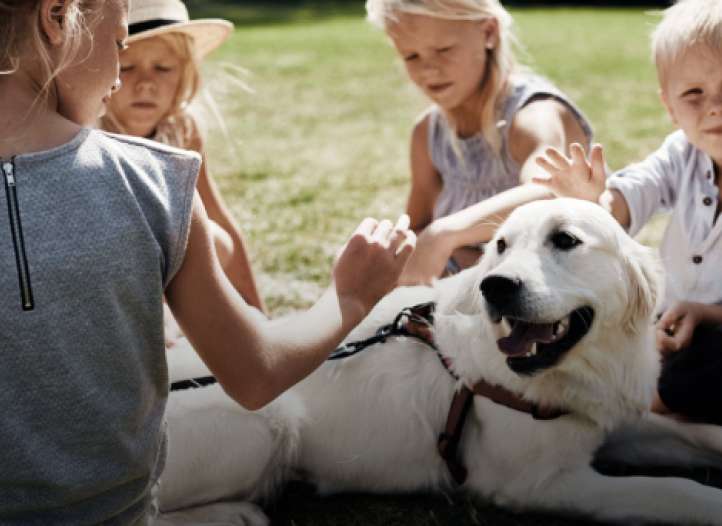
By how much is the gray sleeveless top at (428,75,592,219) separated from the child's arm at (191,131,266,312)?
0.97 metres

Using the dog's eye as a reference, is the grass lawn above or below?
below

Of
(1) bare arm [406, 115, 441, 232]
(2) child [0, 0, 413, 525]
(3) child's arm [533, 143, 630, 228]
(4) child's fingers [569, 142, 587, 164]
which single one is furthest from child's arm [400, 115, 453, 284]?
(2) child [0, 0, 413, 525]

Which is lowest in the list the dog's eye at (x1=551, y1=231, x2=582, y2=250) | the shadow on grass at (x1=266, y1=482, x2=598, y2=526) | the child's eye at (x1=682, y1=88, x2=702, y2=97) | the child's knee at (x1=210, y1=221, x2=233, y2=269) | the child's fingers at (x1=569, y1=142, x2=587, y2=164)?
the shadow on grass at (x1=266, y1=482, x2=598, y2=526)

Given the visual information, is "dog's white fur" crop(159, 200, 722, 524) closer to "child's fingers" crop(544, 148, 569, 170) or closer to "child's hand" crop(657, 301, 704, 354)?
"child's hand" crop(657, 301, 704, 354)

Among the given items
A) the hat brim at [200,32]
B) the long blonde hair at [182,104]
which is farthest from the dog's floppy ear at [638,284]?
the long blonde hair at [182,104]

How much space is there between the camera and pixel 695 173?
3.19m

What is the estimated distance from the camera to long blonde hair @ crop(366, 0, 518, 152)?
3725 mm

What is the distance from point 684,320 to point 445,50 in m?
1.61

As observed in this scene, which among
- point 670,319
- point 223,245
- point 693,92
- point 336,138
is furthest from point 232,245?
point 336,138

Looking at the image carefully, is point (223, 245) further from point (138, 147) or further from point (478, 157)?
point (138, 147)

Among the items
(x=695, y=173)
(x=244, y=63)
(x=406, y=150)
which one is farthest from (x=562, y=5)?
(x=695, y=173)

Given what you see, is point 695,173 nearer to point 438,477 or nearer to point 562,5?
point 438,477

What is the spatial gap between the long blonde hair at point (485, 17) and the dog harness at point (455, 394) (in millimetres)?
1369

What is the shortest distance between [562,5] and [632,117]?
69.0 ft
